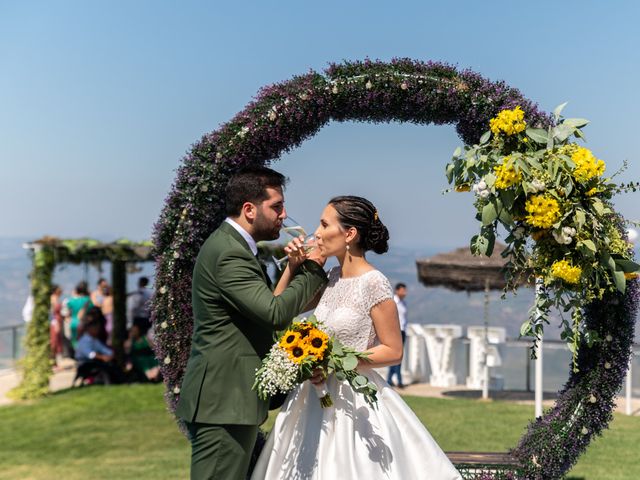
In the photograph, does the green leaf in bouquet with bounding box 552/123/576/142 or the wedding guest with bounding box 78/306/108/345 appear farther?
the wedding guest with bounding box 78/306/108/345

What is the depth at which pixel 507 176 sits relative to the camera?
5.40 meters

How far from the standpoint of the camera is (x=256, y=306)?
4621mm

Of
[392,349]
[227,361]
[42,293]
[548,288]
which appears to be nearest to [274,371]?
[227,361]

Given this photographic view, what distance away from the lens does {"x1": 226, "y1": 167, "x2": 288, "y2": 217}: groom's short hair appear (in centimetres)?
494

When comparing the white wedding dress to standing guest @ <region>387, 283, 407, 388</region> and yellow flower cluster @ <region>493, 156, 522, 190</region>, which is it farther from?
standing guest @ <region>387, 283, 407, 388</region>

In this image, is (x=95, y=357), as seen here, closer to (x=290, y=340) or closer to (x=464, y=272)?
(x=464, y=272)

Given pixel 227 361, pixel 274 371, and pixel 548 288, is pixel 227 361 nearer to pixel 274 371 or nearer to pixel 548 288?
pixel 274 371

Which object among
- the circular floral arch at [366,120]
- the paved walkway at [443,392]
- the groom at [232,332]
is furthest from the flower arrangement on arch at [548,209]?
the paved walkway at [443,392]

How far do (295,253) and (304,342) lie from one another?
19.5 inches

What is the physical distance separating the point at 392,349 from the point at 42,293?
12307mm

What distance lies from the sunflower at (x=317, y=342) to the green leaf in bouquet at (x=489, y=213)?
1459 mm

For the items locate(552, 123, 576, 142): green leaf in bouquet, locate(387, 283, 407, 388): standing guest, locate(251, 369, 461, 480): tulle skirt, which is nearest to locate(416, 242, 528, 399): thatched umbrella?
locate(387, 283, 407, 388): standing guest

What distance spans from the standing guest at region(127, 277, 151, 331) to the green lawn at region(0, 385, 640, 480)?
57.3 inches

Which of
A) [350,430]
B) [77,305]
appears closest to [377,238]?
[350,430]
